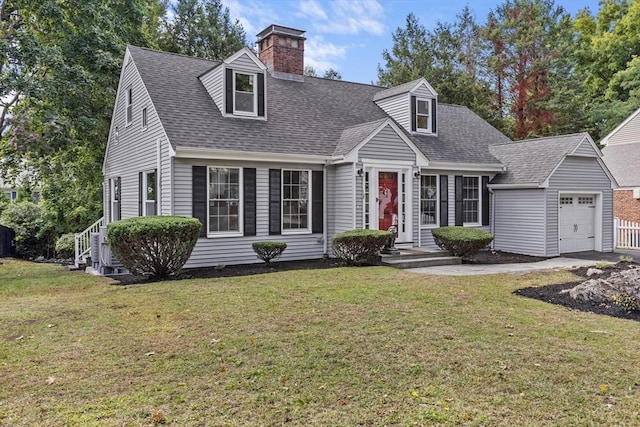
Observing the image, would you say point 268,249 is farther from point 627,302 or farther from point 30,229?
point 30,229

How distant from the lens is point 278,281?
9641 millimetres

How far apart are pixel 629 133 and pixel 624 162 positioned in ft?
10.1

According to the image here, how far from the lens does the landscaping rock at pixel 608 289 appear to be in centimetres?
764

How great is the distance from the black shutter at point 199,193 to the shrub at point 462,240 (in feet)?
21.1

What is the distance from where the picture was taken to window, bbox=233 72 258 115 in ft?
44.0

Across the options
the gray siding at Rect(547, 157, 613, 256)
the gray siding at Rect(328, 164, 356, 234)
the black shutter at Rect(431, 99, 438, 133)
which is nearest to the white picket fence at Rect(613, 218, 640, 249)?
the gray siding at Rect(547, 157, 613, 256)

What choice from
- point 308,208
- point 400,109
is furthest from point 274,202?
point 400,109

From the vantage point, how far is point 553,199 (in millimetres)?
14617

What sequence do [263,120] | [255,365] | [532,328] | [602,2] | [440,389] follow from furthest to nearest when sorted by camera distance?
[602,2] → [263,120] → [532,328] → [255,365] → [440,389]

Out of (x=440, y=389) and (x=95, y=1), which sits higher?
(x=95, y=1)

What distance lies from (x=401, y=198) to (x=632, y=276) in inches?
261

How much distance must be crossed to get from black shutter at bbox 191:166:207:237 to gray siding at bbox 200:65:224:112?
236 cm

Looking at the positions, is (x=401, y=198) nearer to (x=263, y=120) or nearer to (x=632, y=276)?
(x=263, y=120)

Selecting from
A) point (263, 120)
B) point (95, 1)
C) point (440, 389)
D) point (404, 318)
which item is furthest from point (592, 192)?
point (95, 1)
